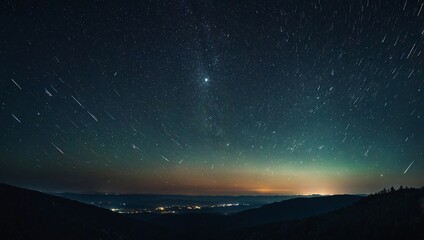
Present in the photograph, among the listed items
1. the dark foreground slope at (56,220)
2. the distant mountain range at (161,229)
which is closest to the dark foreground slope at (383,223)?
the distant mountain range at (161,229)

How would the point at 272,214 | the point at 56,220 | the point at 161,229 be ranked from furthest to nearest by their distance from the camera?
the point at 272,214
the point at 161,229
the point at 56,220

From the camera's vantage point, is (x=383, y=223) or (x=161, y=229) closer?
(x=383, y=223)

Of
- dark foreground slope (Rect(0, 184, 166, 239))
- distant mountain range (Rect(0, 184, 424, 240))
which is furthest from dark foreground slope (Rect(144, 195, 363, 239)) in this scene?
dark foreground slope (Rect(0, 184, 166, 239))

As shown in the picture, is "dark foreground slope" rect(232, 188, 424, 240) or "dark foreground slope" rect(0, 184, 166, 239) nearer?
"dark foreground slope" rect(232, 188, 424, 240)

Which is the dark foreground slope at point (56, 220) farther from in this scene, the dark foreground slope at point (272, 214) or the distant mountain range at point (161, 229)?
the dark foreground slope at point (272, 214)

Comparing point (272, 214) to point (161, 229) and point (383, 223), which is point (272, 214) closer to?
point (161, 229)

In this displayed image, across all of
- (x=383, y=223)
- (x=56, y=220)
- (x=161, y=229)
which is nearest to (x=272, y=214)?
(x=161, y=229)

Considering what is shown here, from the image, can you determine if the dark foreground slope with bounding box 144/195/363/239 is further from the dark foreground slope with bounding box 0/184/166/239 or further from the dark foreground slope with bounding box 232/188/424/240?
the dark foreground slope with bounding box 232/188/424/240

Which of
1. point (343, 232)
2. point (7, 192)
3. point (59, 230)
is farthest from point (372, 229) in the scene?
point (7, 192)
